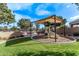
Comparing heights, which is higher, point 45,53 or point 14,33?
point 14,33

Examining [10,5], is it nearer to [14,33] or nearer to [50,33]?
[14,33]

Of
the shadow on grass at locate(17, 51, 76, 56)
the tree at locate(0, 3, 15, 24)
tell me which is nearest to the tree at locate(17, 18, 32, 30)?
the tree at locate(0, 3, 15, 24)

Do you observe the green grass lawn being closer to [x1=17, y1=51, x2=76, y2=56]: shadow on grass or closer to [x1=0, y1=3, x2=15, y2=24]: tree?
[x1=17, y1=51, x2=76, y2=56]: shadow on grass

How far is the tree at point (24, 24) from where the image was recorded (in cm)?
323

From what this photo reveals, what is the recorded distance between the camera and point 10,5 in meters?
3.24

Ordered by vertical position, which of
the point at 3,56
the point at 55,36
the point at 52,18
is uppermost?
the point at 52,18

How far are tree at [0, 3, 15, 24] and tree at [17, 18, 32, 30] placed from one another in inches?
3.4

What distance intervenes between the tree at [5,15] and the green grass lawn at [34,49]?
234mm

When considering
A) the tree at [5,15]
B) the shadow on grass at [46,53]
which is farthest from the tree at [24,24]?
the shadow on grass at [46,53]

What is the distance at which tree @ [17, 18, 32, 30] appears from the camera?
3232 mm

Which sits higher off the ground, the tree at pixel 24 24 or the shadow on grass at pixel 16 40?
the tree at pixel 24 24

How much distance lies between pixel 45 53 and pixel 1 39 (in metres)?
0.51

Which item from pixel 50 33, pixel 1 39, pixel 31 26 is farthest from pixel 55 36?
pixel 1 39

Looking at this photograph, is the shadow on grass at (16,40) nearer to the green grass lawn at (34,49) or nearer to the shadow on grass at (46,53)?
the green grass lawn at (34,49)
